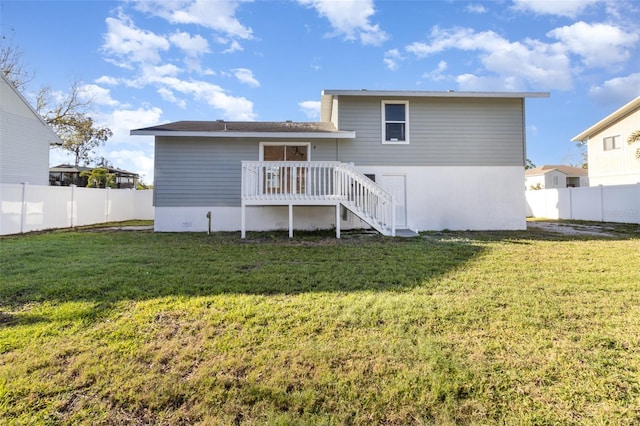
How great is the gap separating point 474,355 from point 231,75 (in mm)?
14291

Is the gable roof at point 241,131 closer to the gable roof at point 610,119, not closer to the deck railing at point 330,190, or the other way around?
the deck railing at point 330,190

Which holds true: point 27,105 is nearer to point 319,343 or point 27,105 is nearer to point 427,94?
point 427,94

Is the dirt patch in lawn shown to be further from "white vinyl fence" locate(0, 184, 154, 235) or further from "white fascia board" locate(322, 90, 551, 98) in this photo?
"white vinyl fence" locate(0, 184, 154, 235)

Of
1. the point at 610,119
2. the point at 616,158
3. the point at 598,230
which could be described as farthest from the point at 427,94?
the point at 616,158

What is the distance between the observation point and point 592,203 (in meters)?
14.3

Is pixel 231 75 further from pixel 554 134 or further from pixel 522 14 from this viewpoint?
pixel 554 134

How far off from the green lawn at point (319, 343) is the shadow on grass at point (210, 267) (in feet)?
0.17

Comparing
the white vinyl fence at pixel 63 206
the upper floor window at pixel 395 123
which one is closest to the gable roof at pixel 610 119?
the upper floor window at pixel 395 123

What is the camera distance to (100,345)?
2.67 m

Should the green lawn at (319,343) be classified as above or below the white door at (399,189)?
below

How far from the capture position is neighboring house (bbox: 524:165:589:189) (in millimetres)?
31078

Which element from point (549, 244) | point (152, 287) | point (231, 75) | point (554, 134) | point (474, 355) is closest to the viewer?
point (474, 355)

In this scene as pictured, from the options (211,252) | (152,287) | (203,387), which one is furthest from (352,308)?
(211,252)

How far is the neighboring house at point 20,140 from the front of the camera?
45.1ft
